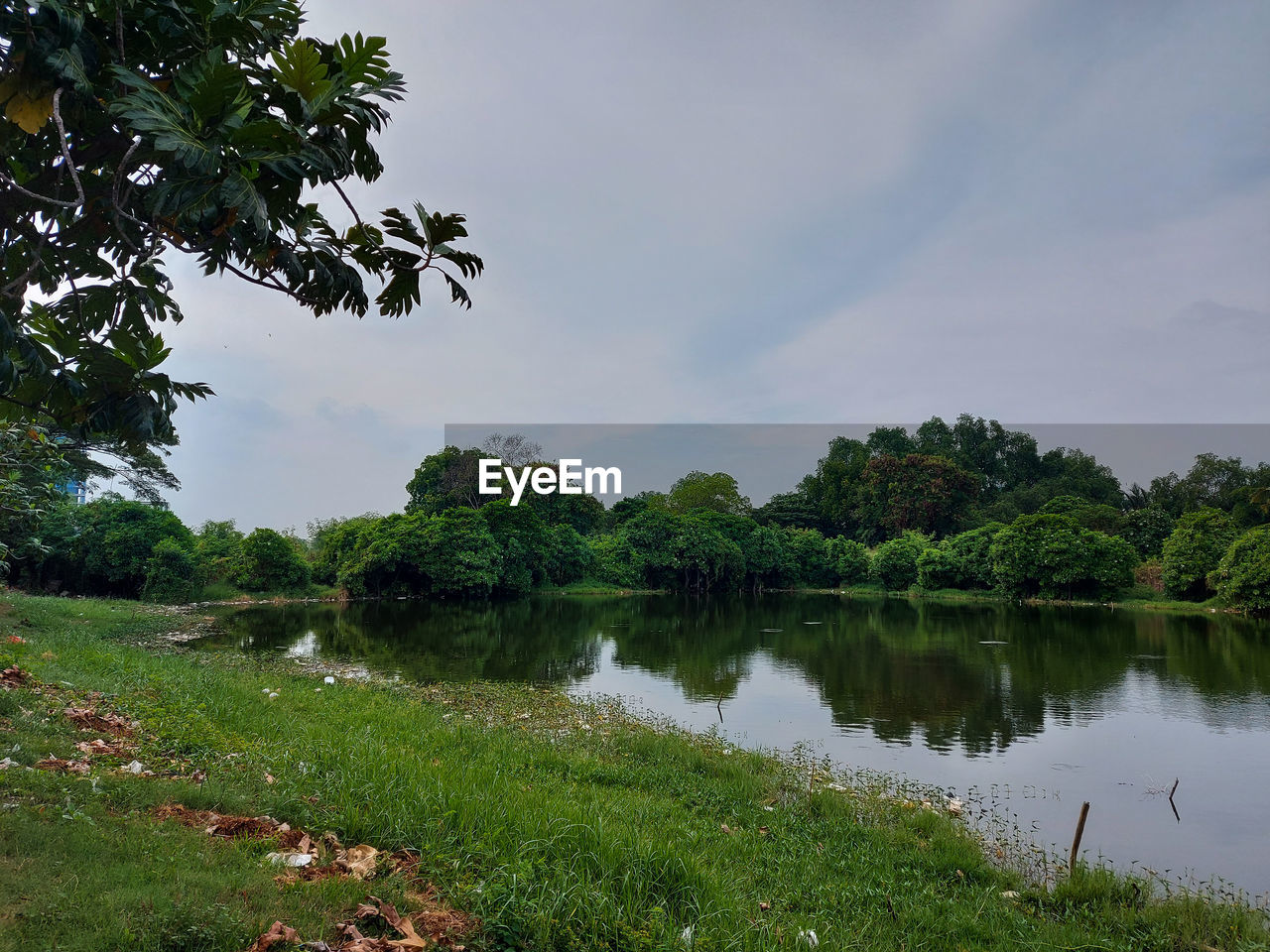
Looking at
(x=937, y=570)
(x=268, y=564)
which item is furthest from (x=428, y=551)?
(x=937, y=570)

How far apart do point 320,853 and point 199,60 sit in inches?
162

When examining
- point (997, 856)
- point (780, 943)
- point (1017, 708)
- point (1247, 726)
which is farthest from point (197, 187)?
point (1247, 726)

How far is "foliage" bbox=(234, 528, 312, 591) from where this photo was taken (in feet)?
129

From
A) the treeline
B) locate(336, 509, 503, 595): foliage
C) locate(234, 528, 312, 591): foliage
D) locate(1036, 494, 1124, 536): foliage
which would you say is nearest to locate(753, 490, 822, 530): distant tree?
the treeline

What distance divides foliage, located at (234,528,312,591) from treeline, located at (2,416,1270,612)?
84mm

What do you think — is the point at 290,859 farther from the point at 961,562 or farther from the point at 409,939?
the point at 961,562

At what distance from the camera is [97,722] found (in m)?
6.43

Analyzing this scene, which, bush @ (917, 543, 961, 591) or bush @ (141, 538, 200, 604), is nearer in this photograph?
bush @ (141, 538, 200, 604)

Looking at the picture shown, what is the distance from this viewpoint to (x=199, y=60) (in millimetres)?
2736

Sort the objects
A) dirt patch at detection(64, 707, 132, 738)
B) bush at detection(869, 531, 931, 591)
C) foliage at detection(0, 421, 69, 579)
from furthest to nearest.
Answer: bush at detection(869, 531, 931, 591) → foliage at detection(0, 421, 69, 579) → dirt patch at detection(64, 707, 132, 738)

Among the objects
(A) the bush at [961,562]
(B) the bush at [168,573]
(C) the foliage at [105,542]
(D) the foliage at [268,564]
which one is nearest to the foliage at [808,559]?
(A) the bush at [961,562]

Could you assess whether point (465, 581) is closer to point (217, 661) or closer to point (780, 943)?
point (217, 661)

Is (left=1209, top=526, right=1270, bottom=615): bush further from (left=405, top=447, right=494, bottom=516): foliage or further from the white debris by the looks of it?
(left=405, top=447, right=494, bottom=516): foliage

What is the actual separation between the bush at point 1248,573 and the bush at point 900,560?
2152 centimetres
